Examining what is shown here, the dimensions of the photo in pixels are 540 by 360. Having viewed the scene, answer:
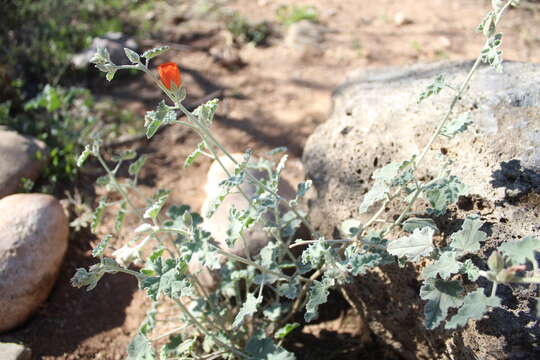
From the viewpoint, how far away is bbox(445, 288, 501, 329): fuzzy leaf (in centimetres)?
139

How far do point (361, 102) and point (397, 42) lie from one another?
2.64 meters

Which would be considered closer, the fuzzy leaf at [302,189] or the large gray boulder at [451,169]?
the large gray boulder at [451,169]

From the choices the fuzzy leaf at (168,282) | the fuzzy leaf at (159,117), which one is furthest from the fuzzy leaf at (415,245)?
the fuzzy leaf at (159,117)

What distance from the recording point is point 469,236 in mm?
1562

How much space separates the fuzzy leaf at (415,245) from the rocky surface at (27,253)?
194cm

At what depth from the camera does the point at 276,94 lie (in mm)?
4352

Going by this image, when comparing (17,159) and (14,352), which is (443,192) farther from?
(17,159)

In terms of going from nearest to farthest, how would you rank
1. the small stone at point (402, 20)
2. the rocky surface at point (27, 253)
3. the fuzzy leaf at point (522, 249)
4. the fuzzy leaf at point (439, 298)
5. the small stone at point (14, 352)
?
1. the fuzzy leaf at point (522, 249)
2. the fuzzy leaf at point (439, 298)
3. the small stone at point (14, 352)
4. the rocky surface at point (27, 253)
5. the small stone at point (402, 20)

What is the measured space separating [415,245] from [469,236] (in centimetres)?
17

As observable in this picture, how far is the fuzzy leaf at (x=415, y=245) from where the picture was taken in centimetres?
159

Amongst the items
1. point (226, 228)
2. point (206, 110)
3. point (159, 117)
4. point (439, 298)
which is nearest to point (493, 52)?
point (439, 298)

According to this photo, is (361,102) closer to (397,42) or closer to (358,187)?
(358,187)

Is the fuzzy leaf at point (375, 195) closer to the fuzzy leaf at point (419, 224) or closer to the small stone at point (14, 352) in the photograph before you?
the fuzzy leaf at point (419, 224)

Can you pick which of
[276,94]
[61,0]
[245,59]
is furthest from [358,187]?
[61,0]
